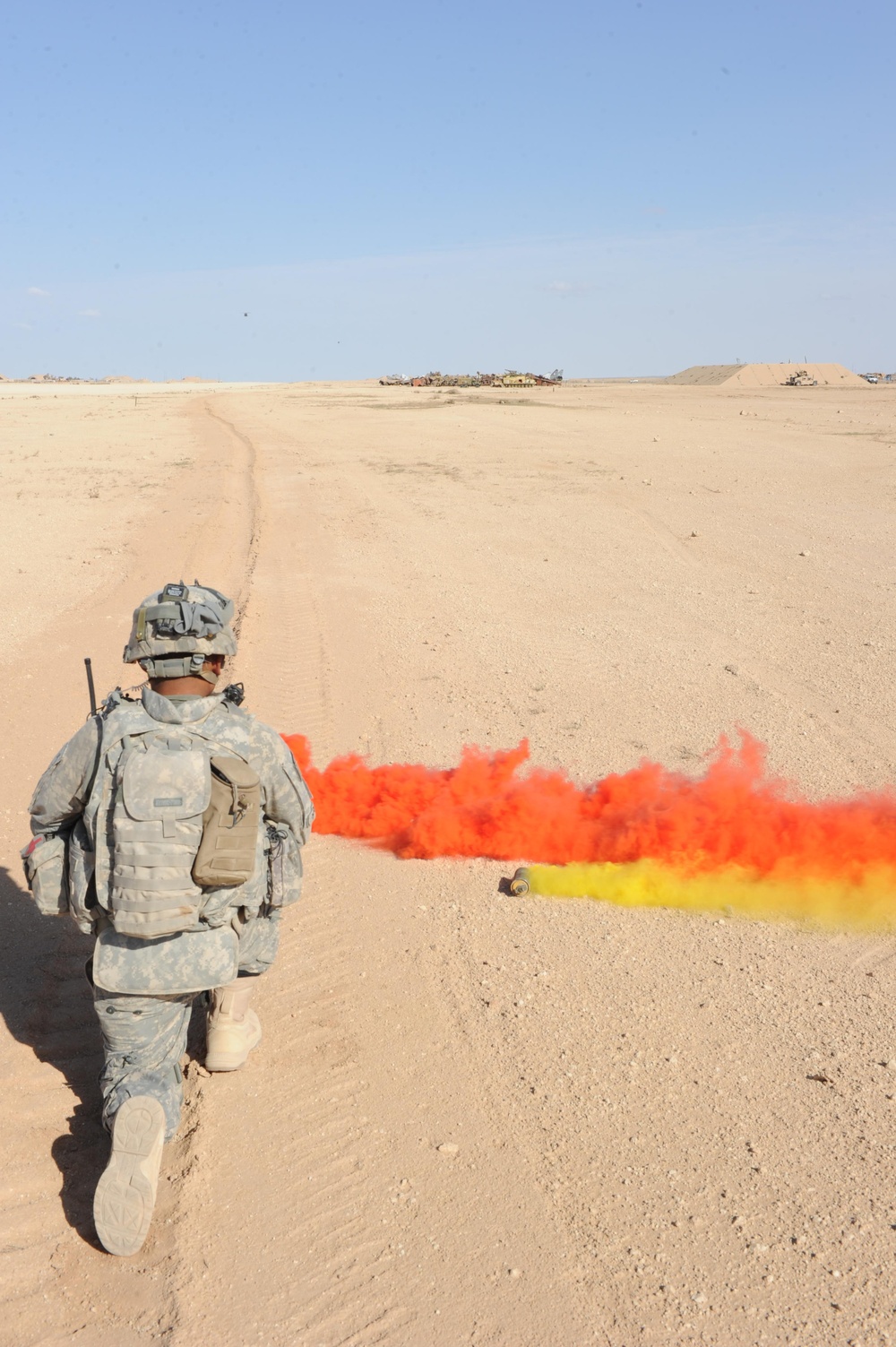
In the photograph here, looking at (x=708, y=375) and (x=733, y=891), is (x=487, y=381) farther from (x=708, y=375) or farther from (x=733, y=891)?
(x=733, y=891)

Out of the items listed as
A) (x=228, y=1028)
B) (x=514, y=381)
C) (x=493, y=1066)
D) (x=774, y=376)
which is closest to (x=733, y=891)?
(x=493, y=1066)

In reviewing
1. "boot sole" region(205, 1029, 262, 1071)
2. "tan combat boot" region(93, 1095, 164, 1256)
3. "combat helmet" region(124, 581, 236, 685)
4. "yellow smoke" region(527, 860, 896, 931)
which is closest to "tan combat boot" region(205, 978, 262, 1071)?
"boot sole" region(205, 1029, 262, 1071)

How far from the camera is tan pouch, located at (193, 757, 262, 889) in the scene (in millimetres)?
3029

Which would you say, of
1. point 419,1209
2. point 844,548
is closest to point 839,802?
point 419,1209

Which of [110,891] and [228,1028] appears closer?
[110,891]

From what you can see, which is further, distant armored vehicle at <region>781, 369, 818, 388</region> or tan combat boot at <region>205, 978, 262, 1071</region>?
distant armored vehicle at <region>781, 369, 818, 388</region>

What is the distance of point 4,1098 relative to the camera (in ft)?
11.3

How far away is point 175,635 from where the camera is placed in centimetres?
309

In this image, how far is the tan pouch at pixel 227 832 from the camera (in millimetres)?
3029

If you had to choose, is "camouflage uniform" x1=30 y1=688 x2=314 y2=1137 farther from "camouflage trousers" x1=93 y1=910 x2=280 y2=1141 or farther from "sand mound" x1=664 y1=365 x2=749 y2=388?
"sand mound" x1=664 y1=365 x2=749 y2=388

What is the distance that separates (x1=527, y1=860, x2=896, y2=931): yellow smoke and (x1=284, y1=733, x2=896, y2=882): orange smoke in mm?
55

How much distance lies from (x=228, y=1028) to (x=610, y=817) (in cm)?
233

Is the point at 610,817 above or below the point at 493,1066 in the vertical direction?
above

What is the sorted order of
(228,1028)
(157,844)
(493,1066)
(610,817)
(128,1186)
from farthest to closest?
1. (610,817)
2. (493,1066)
3. (228,1028)
4. (157,844)
5. (128,1186)
